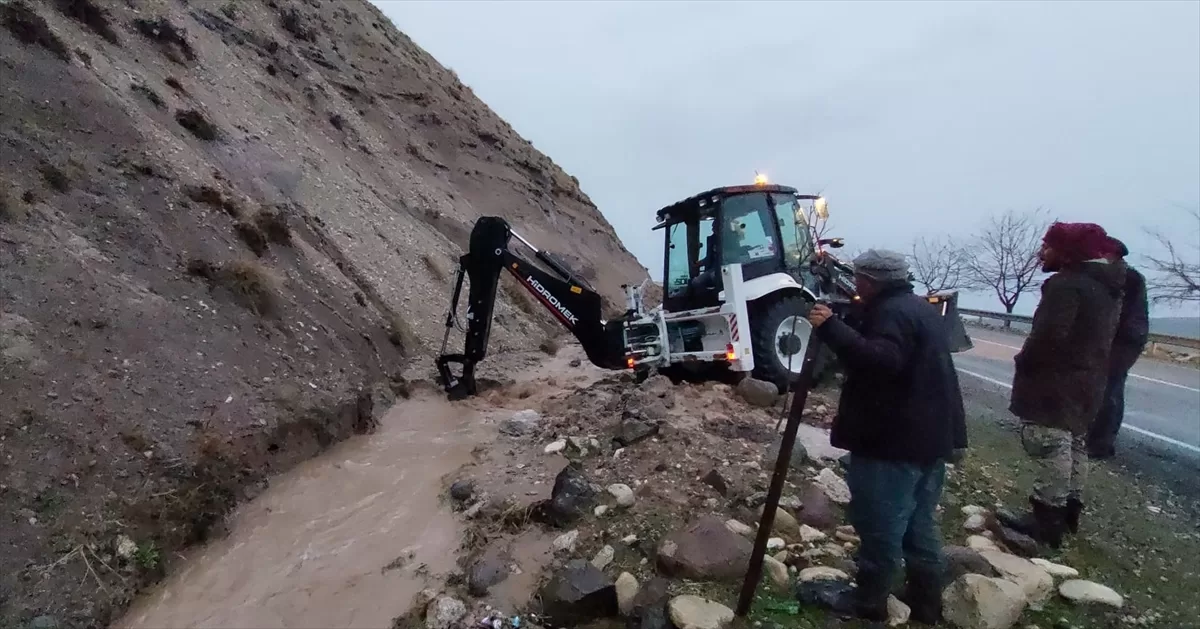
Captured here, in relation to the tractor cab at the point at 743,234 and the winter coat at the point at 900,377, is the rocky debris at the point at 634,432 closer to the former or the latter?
the tractor cab at the point at 743,234

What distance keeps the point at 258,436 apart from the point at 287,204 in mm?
5506

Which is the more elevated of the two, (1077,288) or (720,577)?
(1077,288)

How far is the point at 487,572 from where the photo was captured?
15.0 feet

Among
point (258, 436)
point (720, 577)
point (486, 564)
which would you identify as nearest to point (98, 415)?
point (258, 436)

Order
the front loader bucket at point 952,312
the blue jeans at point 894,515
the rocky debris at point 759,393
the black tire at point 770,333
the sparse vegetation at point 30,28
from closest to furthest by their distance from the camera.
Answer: the blue jeans at point 894,515, the rocky debris at point 759,393, the black tire at point 770,333, the front loader bucket at point 952,312, the sparse vegetation at point 30,28

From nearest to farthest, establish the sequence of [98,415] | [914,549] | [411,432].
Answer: [914,549] < [98,415] < [411,432]

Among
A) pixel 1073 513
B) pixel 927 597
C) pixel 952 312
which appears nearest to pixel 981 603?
pixel 927 597

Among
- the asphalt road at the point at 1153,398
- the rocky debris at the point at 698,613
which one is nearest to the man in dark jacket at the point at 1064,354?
the rocky debris at the point at 698,613

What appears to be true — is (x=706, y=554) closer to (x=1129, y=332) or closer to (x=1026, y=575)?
(x=1026, y=575)

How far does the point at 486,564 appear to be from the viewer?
466cm

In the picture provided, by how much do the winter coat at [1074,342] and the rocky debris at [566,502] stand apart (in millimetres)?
2822

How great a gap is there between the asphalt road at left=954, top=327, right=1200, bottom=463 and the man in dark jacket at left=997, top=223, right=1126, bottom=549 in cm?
359

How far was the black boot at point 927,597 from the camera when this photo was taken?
3758 mm

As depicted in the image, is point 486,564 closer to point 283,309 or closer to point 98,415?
point 98,415
